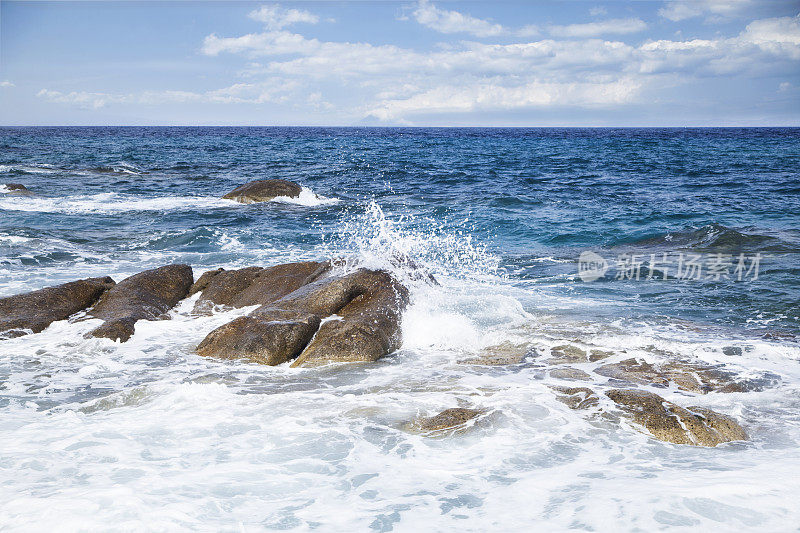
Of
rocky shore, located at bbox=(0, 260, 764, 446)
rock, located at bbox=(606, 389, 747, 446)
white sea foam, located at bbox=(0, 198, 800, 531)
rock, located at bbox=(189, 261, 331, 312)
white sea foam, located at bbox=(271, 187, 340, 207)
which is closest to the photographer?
white sea foam, located at bbox=(0, 198, 800, 531)

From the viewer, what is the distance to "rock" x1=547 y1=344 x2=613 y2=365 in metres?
6.83

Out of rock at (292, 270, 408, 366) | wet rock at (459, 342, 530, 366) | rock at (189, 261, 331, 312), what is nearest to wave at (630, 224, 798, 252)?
wet rock at (459, 342, 530, 366)

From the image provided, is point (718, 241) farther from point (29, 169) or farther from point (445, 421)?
point (29, 169)

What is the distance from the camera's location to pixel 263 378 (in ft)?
20.8

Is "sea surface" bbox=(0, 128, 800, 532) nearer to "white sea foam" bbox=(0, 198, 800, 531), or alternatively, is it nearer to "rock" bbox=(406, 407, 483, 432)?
"white sea foam" bbox=(0, 198, 800, 531)

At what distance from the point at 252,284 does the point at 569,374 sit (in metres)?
4.98

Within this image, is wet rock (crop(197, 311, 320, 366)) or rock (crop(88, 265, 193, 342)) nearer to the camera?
wet rock (crop(197, 311, 320, 366))

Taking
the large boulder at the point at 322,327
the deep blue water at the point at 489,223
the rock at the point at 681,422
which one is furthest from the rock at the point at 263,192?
the rock at the point at 681,422

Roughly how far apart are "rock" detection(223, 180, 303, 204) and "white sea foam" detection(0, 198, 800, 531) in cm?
1356

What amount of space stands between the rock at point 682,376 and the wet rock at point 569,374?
20cm

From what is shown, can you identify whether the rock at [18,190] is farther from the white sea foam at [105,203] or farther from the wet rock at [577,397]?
the wet rock at [577,397]

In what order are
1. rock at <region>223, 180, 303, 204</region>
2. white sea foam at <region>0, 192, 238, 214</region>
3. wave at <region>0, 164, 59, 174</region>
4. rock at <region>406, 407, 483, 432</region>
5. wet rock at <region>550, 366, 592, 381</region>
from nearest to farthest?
1. rock at <region>406, 407, 483, 432</region>
2. wet rock at <region>550, 366, 592, 381</region>
3. white sea foam at <region>0, 192, 238, 214</region>
4. rock at <region>223, 180, 303, 204</region>
5. wave at <region>0, 164, 59, 174</region>

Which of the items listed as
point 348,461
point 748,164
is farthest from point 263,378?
point 748,164

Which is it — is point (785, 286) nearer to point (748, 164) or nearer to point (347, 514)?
point (347, 514)
